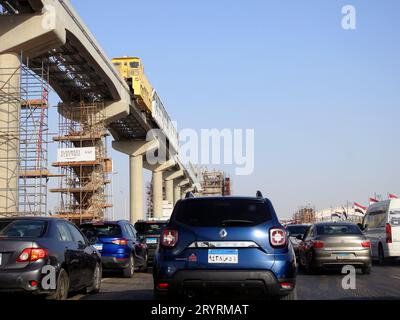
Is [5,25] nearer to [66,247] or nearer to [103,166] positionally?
[66,247]

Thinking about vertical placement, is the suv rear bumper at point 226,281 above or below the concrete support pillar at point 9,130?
below

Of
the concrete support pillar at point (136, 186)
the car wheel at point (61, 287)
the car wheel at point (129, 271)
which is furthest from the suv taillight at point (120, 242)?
the concrete support pillar at point (136, 186)

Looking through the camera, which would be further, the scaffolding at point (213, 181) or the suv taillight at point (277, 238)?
the scaffolding at point (213, 181)

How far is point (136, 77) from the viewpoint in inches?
1818

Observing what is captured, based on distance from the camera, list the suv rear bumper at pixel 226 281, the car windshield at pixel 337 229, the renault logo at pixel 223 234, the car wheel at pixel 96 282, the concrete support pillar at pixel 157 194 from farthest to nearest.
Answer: the concrete support pillar at pixel 157 194 → the car windshield at pixel 337 229 → the car wheel at pixel 96 282 → the renault logo at pixel 223 234 → the suv rear bumper at pixel 226 281

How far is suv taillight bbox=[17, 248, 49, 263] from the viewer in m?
8.90

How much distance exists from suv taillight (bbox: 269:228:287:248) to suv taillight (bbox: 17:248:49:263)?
142 inches

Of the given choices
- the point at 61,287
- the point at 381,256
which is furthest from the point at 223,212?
the point at 381,256

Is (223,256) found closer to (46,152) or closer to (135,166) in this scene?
(46,152)

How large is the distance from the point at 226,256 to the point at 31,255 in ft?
10.4

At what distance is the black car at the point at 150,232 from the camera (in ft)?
64.5

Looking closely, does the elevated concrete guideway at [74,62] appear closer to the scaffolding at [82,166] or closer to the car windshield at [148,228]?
the scaffolding at [82,166]

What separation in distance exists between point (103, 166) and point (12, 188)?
20.2 metres

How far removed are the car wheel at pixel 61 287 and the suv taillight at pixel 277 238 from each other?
368 centimetres
